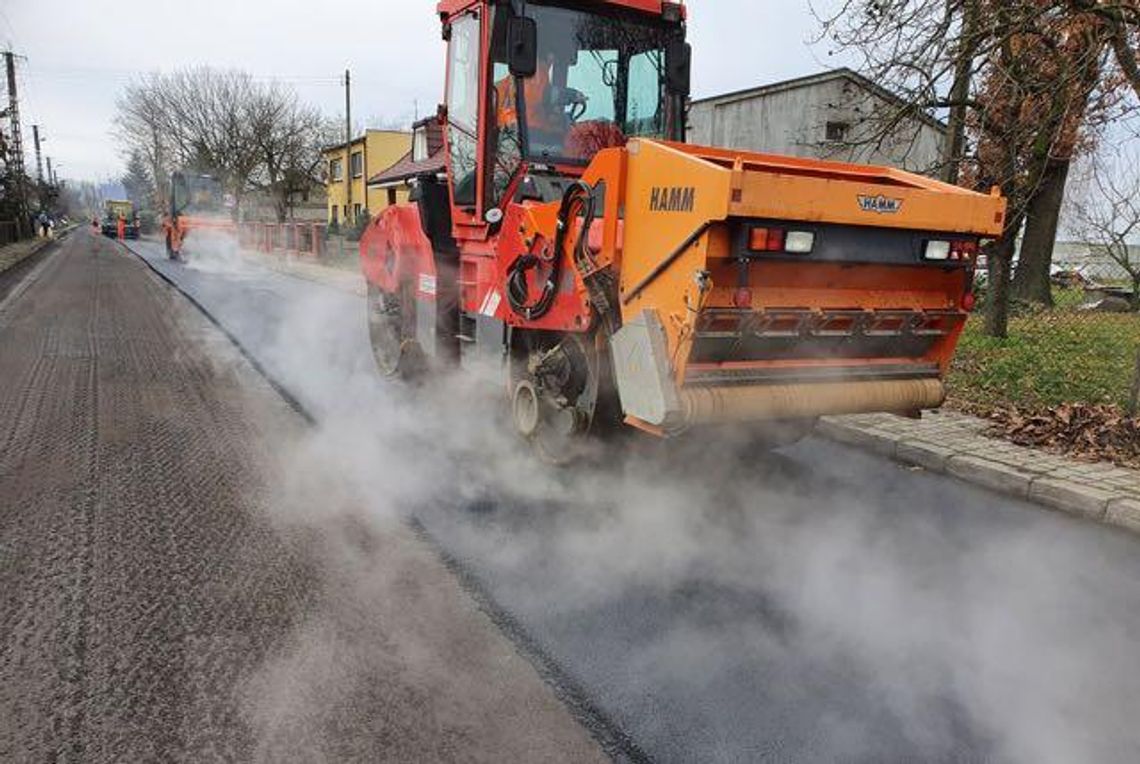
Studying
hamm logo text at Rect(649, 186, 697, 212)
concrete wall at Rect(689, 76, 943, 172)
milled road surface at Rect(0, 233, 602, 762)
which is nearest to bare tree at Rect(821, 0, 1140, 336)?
hamm logo text at Rect(649, 186, 697, 212)

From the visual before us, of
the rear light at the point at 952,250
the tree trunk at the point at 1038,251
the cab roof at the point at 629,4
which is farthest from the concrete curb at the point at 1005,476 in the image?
the tree trunk at the point at 1038,251

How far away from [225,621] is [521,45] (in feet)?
11.0

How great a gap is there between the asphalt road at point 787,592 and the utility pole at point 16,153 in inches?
1893

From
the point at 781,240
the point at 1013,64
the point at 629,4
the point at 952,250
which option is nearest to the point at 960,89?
the point at 1013,64

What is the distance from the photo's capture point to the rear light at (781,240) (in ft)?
11.8

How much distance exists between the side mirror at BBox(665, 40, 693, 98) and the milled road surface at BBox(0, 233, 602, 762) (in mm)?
3596

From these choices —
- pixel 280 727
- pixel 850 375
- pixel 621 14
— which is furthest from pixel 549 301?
pixel 280 727

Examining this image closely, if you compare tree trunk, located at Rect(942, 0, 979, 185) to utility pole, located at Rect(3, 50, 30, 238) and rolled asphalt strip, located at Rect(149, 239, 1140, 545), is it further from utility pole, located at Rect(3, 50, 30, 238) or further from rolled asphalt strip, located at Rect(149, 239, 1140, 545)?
utility pole, located at Rect(3, 50, 30, 238)

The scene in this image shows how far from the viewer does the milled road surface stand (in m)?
2.45

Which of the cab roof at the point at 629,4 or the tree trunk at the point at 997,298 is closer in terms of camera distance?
the cab roof at the point at 629,4

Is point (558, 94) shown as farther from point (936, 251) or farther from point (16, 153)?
point (16, 153)

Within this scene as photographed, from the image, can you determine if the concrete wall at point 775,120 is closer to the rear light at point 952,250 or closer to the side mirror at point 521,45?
the side mirror at point 521,45

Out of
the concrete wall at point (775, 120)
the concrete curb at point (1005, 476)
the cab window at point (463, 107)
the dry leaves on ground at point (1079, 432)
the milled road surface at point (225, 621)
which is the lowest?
the milled road surface at point (225, 621)

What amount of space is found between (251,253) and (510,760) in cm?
3291
